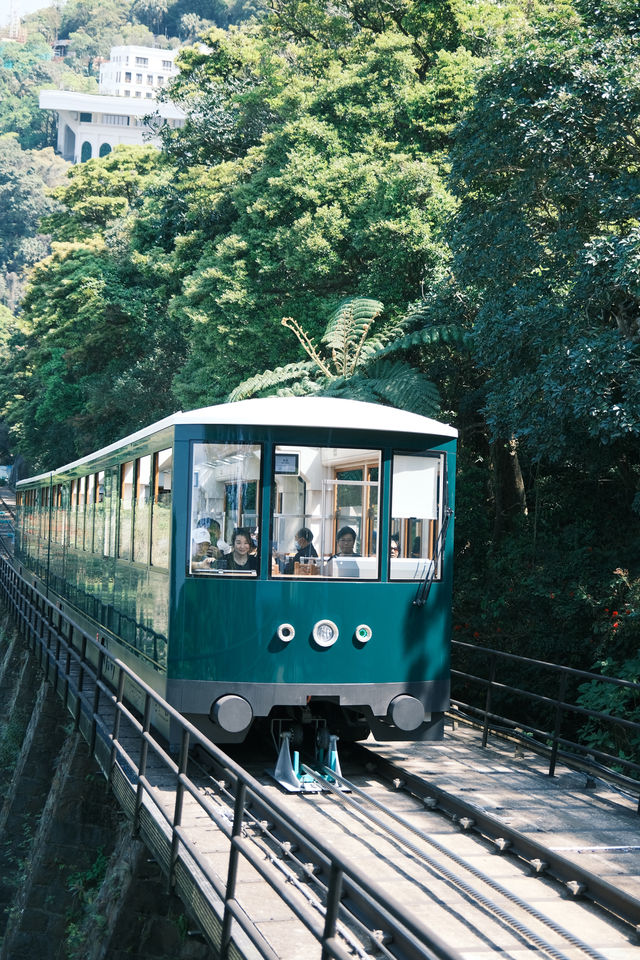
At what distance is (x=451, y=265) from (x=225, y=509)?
8.32 meters

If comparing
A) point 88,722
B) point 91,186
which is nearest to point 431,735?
point 88,722

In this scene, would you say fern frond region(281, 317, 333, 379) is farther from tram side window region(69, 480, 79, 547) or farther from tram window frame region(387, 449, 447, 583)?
tram window frame region(387, 449, 447, 583)

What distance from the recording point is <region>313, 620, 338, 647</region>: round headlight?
9672 mm

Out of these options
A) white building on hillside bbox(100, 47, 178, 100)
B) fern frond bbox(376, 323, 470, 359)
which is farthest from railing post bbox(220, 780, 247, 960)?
white building on hillside bbox(100, 47, 178, 100)

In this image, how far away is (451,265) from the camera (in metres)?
16.8

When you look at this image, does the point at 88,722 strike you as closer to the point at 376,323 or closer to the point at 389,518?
the point at 389,518

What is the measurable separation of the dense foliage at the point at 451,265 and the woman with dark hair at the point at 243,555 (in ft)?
15.1

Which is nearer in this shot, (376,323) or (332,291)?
(376,323)

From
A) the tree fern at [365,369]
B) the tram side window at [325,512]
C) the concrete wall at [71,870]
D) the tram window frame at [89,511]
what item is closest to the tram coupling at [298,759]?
the concrete wall at [71,870]

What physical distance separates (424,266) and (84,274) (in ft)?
62.6

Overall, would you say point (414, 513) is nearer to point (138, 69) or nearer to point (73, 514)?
point (73, 514)

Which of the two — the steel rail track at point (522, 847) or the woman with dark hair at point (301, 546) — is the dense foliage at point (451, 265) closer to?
the woman with dark hair at point (301, 546)

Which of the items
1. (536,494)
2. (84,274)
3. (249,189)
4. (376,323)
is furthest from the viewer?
(84,274)

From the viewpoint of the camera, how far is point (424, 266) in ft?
70.3
